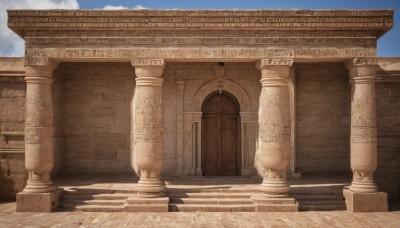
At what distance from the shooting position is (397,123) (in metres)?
11.0

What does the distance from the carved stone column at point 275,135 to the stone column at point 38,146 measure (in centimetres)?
524

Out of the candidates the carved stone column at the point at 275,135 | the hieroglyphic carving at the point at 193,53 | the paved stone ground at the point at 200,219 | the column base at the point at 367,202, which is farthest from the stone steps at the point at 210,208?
the hieroglyphic carving at the point at 193,53

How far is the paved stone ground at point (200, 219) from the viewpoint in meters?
8.17

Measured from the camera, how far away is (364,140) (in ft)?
30.4

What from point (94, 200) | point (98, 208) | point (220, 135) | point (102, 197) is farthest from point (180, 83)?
point (98, 208)

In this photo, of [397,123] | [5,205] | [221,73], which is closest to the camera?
[5,205]

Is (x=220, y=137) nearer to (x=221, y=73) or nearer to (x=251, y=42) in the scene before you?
(x=221, y=73)

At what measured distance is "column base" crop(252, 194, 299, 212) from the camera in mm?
9203

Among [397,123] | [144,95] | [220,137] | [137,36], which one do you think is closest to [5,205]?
[144,95]

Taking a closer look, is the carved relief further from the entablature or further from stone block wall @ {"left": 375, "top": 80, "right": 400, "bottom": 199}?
stone block wall @ {"left": 375, "top": 80, "right": 400, "bottom": 199}

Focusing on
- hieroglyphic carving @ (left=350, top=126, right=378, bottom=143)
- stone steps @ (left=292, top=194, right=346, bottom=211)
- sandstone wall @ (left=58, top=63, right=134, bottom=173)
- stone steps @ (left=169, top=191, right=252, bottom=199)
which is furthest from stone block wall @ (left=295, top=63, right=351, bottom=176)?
sandstone wall @ (left=58, top=63, right=134, bottom=173)

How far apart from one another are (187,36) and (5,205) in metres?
6.55

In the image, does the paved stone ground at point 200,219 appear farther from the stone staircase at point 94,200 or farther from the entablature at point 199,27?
the entablature at point 199,27

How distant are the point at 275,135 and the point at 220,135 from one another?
126 inches
